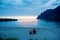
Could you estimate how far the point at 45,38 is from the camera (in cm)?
297

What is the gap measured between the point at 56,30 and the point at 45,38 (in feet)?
1.27

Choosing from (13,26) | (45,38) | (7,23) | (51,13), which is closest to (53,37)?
(45,38)

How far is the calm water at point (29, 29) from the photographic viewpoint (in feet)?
9.29

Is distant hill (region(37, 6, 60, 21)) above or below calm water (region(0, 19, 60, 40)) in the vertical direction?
above

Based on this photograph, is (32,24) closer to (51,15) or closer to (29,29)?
(29,29)

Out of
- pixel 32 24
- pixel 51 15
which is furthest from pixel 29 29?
pixel 51 15

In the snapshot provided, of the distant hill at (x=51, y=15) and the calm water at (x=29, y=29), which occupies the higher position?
the distant hill at (x=51, y=15)

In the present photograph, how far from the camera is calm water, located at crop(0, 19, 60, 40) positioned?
2.83 m

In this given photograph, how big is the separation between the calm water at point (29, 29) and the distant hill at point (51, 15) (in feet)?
0.38

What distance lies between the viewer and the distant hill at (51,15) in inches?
111

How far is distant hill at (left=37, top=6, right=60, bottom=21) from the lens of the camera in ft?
9.26

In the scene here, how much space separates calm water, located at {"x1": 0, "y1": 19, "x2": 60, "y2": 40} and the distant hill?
0.12 m

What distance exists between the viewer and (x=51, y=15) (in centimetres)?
290

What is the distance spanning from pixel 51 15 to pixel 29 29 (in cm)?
73
